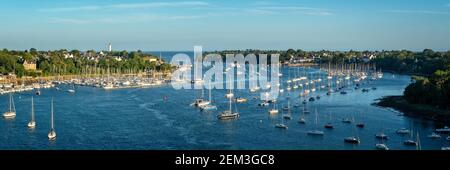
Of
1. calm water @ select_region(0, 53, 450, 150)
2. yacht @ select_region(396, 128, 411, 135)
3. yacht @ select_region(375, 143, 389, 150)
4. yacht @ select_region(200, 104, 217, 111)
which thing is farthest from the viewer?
yacht @ select_region(200, 104, 217, 111)

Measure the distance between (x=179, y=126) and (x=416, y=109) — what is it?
7.29 meters

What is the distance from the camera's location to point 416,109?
15.5 meters

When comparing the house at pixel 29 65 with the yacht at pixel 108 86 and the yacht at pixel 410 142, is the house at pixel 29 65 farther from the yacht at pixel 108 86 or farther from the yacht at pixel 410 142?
the yacht at pixel 410 142

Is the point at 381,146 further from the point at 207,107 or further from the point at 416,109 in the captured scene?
the point at 207,107

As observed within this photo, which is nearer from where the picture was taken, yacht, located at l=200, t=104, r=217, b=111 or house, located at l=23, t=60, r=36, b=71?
yacht, located at l=200, t=104, r=217, b=111

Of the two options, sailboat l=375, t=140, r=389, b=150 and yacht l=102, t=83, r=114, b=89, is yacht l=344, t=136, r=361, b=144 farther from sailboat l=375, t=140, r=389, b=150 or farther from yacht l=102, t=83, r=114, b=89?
yacht l=102, t=83, r=114, b=89

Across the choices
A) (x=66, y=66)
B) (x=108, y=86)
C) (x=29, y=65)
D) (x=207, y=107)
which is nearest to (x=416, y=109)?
(x=207, y=107)

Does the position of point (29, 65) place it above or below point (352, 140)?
above

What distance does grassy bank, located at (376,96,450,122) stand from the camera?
14006 millimetres

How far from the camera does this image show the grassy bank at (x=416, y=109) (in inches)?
551

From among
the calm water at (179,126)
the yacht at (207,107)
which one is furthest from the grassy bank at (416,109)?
the yacht at (207,107)

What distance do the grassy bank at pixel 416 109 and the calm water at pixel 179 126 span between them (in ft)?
1.85

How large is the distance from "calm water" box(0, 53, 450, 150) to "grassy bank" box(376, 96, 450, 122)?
56cm

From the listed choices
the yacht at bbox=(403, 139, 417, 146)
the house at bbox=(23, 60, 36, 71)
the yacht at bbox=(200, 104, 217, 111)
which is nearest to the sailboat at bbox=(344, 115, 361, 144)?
the yacht at bbox=(403, 139, 417, 146)
